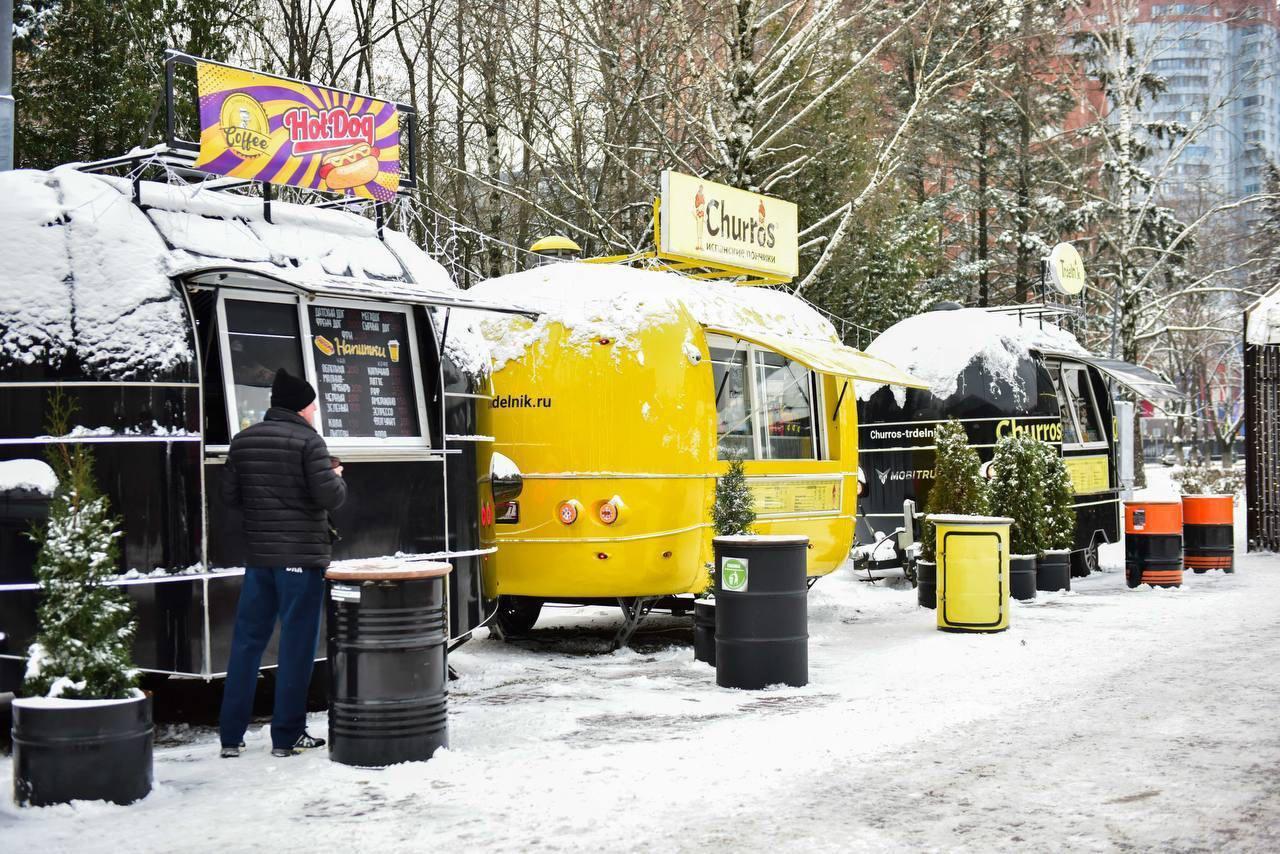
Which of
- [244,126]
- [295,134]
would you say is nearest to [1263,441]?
[295,134]

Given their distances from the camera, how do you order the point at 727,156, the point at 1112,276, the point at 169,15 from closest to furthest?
the point at 727,156
the point at 169,15
the point at 1112,276

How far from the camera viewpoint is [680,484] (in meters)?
11.1

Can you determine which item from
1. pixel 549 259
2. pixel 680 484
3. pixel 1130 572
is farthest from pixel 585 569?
pixel 1130 572

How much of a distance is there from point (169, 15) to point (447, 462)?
15.8 m

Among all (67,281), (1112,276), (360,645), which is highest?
(1112,276)

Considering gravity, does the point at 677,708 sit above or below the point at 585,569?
below

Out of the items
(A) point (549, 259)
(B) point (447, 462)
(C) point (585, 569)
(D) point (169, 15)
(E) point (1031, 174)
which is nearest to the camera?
(B) point (447, 462)

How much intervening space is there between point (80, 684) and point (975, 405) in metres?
12.7

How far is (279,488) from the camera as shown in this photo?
745cm

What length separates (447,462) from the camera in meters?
9.68

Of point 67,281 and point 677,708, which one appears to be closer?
point 67,281

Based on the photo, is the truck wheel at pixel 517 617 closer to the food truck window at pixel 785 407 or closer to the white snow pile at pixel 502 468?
the white snow pile at pixel 502 468

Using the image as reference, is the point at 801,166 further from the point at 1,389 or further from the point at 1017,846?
the point at 1017,846

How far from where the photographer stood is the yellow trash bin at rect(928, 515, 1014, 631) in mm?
12336
